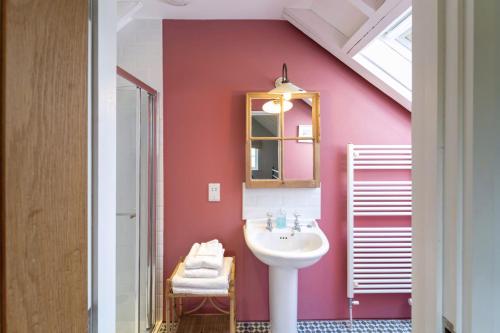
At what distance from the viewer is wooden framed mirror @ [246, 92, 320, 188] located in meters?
1.82

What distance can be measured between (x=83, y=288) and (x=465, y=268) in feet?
2.38

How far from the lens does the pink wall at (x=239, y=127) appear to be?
186cm

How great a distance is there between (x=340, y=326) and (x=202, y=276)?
117cm

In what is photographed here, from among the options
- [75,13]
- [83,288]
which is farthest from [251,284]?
[75,13]

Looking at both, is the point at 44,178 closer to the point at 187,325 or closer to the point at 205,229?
the point at 205,229

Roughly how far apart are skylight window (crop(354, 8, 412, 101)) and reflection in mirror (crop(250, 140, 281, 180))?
2.78 ft

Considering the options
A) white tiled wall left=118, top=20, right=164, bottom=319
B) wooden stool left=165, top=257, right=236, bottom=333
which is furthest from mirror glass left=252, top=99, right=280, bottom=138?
wooden stool left=165, top=257, right=236, bottom=333

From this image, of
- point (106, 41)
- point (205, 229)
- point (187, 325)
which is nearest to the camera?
point (106, 41)

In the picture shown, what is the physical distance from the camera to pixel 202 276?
146 cm

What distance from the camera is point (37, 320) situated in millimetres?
397

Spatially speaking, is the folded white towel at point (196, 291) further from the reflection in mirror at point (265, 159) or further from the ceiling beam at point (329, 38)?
the ceiling beam at point (329, 38)

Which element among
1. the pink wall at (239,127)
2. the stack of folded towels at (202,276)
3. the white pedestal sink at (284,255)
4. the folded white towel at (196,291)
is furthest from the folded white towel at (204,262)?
the pink wall at (239,127)

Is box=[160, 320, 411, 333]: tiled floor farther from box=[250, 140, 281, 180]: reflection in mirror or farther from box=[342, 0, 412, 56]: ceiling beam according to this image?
box=[342, 0, 412, 56]: ceiling beam

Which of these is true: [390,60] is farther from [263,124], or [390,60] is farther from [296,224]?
[296,224]
